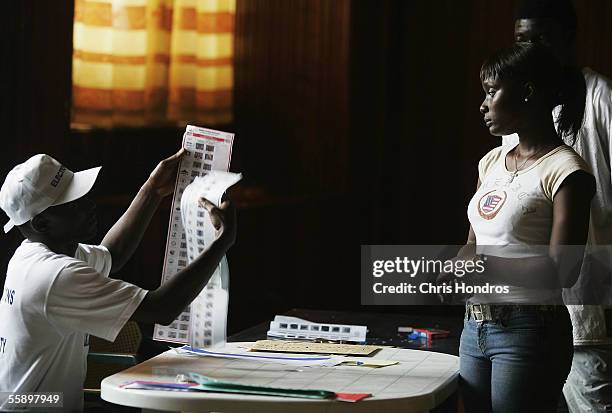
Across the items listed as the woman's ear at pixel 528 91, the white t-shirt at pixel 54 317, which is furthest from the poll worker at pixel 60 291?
the woman's ear at pixel 528 91

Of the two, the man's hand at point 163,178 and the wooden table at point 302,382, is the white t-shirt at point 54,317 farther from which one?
the man's hand at point 163,178

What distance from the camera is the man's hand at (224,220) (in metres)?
2.36

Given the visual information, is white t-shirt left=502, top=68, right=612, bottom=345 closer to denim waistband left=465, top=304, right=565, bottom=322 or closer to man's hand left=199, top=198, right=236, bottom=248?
denim waistband left=465, top=304, right=565, bottom=322

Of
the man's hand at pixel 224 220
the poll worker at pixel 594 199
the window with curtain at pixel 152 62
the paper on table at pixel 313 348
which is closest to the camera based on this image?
the man's hand at pixel 224 220

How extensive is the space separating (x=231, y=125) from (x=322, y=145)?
0.66 metres

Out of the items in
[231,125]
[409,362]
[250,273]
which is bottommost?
[250,273]

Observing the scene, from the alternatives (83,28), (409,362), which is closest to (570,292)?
(409,362)

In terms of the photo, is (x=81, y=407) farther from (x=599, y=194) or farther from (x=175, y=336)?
(x=599, y=194)

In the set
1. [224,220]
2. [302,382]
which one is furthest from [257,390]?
[224,220]

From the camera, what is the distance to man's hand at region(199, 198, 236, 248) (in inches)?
92.7

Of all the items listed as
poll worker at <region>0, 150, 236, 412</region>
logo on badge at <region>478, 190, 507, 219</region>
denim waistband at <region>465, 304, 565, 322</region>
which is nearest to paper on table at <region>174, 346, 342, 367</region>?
poll worker at <region>0, 150, 236, 412</region>

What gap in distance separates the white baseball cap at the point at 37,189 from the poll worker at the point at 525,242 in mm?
904

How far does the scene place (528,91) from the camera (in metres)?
2.27

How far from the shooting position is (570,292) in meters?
2.70
